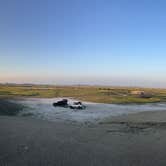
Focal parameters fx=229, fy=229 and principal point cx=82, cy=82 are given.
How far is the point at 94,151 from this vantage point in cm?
1362

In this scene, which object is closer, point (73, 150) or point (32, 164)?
point (32, 164)

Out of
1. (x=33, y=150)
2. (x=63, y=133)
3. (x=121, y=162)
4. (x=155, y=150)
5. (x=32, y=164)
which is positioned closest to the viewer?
(x=32, y=164)

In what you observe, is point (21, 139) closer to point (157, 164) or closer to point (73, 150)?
point (73, 150)

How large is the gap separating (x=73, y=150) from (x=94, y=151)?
1250mm

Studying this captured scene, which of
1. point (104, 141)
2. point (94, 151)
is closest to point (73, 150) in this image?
point (94, 151)

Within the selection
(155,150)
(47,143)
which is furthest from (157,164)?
(47,143)

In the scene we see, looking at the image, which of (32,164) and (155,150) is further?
(155,150)

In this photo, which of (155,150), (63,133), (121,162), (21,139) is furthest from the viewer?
(63,133)

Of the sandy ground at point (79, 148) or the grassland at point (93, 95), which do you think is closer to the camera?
the sandy ground at point (79, 148)

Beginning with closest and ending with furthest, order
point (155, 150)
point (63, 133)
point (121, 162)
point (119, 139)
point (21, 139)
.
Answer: point (121, 162)
point (155, 150)
point (21, 139)
point (119, 139)
point (63, 133)

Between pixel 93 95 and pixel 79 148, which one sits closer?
pixel 79 148

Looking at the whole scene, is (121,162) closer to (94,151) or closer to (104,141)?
(94,151)

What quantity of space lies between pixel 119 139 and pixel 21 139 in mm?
7161

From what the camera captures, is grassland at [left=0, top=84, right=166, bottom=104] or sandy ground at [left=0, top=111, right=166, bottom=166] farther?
grassland at [left=0, top=84, right=166, bottom=104]
